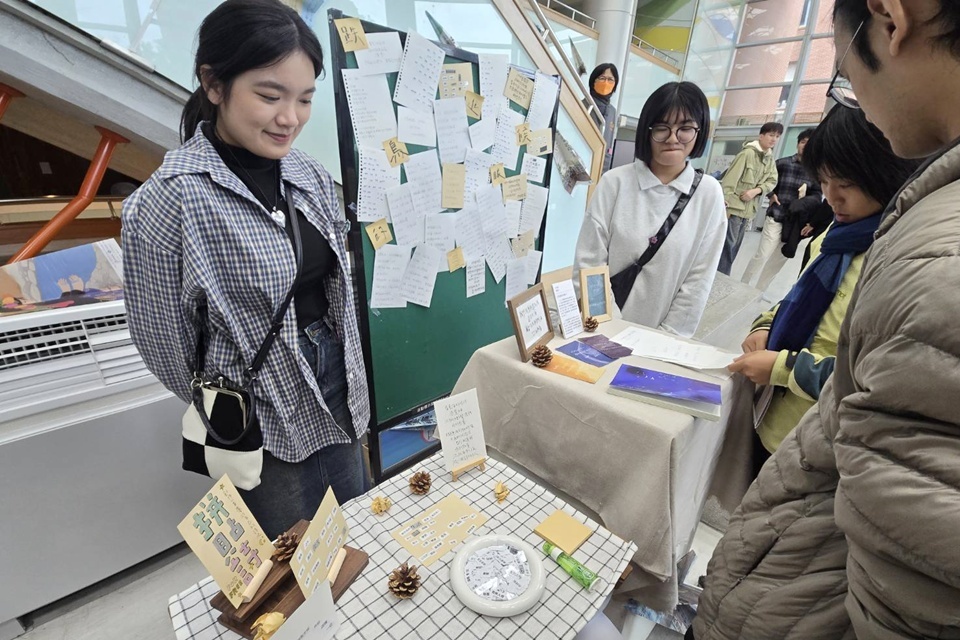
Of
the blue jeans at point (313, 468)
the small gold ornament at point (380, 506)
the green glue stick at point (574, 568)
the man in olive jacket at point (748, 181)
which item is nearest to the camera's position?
the green glue stick at point (574, 568)

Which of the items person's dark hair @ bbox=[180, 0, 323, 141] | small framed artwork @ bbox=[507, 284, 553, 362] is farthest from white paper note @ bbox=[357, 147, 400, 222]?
small framed artwork @ bbox=[507, 284, 553, 362]

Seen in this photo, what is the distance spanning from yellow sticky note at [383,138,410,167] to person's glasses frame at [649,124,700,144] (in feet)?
2.82

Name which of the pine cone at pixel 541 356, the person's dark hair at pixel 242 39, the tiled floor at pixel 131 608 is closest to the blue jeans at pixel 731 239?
the tiled floor at pixel 131 608

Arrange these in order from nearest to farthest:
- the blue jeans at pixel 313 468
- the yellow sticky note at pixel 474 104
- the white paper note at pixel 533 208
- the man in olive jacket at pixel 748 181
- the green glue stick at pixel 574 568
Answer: the green glue stick at pixel 574 568, the blue jeans at pixel 313 468, the yellow sticky note at pixel 474 104, the white paper note at pixel 533 208, the man in olive jacket at pixel 748 181

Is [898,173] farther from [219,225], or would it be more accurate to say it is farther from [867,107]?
[219,225]

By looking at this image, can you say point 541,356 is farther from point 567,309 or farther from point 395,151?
point 395,151

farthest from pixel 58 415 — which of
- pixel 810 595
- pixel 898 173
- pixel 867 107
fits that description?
pixel 898 173

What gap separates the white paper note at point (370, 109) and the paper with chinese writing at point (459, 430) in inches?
39.7

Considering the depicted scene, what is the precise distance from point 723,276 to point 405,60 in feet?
13.5

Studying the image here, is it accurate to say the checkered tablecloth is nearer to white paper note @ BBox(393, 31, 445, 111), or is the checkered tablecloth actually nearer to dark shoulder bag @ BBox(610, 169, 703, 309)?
Result: dark shoulder bag @ BBox(610, 169, 703, 309)

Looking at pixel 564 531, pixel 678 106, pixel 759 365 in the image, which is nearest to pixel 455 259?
pixel 678 106

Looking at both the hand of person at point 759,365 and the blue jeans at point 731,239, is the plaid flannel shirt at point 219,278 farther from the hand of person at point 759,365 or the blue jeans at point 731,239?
the blue jeans at point 731,239

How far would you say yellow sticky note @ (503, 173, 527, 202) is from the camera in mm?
1933

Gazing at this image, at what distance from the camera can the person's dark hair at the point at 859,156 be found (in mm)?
798
